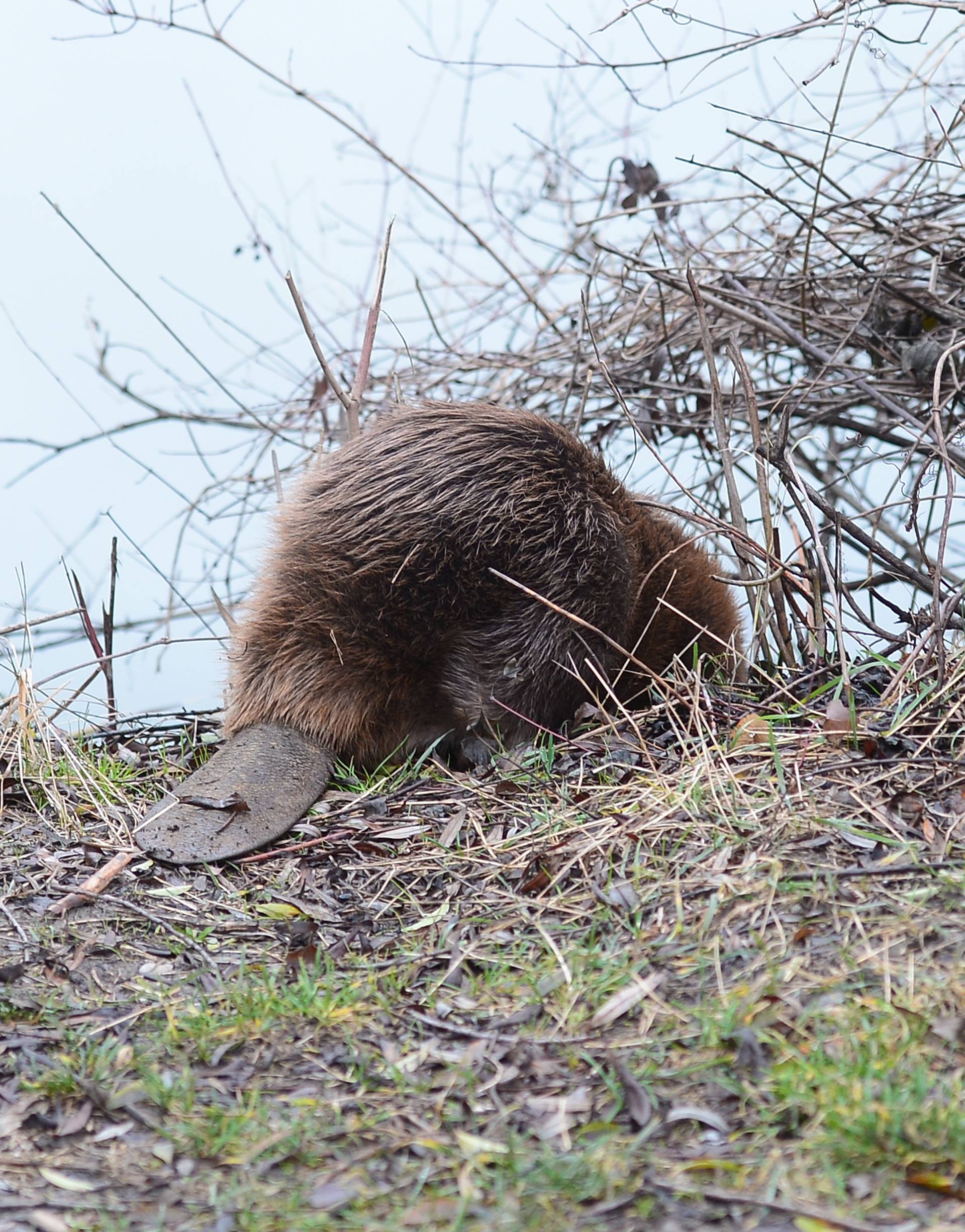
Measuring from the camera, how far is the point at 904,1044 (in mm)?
1663

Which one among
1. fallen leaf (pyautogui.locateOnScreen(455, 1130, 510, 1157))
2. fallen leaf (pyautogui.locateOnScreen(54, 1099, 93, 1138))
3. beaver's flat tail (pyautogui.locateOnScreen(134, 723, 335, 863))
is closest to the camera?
fallen leaf (pyautogui.locateOnScreen(455, 1130, 510, 1157))

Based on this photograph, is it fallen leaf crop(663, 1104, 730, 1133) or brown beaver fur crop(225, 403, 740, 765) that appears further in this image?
brown beaver fur crop(225, 403, 740, 765)

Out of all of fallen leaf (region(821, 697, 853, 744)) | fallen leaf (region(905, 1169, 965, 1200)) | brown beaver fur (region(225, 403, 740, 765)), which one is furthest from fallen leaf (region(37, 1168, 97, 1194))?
fallen leaf (region(821, 697, 853, 744))

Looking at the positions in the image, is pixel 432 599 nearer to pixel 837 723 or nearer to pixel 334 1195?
pixel 837 723

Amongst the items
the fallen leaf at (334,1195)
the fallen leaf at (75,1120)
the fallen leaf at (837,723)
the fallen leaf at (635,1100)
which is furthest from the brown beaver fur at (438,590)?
the fallen leaf at (334,1195)

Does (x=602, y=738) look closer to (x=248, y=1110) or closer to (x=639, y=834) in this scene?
(x=639, y=834)

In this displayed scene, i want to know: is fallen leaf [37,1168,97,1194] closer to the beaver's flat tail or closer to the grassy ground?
the grassy ground

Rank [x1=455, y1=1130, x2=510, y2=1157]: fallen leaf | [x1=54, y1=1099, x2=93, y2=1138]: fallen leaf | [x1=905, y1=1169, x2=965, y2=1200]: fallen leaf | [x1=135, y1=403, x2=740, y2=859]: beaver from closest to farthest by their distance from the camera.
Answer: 1. [x1=905, y1=1169, x2=965, y2=1200]: fallen leaf
2. [x1=455, y1=1130, x2=510, y2=1157]: fallen leaf
3. [x1=54, y1=1099, x2=93, y2=1138]: fallen leaf
4. [x1=135, y1=403, x2=740, y2=859]: beaver

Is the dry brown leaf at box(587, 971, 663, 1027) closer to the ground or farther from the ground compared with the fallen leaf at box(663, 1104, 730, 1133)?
farther from the ground

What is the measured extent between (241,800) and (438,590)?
0.71 m

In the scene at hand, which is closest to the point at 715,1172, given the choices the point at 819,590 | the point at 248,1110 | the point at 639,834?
the point at 248,1110

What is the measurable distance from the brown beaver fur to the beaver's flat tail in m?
0.11

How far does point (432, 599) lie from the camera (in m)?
2.90

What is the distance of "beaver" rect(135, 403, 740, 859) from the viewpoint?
286 centimetres
